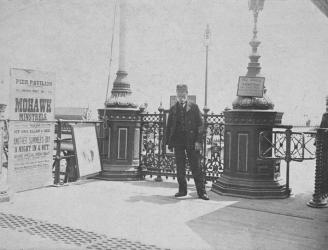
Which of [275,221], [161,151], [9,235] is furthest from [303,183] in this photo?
[9,235]

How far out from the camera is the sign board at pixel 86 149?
667cm

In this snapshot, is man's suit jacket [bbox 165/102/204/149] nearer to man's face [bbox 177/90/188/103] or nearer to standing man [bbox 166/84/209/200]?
standing man [bbox 166/84/209/200]

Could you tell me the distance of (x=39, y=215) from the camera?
4.64 m

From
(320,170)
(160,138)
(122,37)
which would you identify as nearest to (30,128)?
(160,138)

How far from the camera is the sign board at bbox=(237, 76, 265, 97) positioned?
6.43 m

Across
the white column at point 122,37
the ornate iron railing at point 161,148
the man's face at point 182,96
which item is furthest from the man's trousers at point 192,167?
the white column at point 122,37

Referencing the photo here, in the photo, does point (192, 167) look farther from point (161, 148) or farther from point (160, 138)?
point (161, 148)

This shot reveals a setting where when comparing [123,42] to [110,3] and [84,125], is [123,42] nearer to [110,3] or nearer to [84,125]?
[110,3]

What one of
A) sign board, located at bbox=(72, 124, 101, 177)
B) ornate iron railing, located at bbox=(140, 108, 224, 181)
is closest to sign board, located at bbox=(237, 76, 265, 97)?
ornate iron railing, located at bbox=(140, 108, 224, 181)

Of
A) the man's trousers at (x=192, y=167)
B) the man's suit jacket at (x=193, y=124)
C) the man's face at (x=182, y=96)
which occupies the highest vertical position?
the man's face at (x=182, y=96)

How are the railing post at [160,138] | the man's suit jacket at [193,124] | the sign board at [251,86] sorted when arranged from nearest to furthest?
the man's suit jacket at [193,124], the sign board at [251,86], the railing post at [160,138]

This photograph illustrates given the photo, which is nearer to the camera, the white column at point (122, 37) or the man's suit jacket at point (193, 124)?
the man's suit jacket at point (193, 124)

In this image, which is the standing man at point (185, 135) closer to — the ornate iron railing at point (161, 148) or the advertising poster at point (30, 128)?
the ornate iron railing at point (161, 148)

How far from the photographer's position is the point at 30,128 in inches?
232
